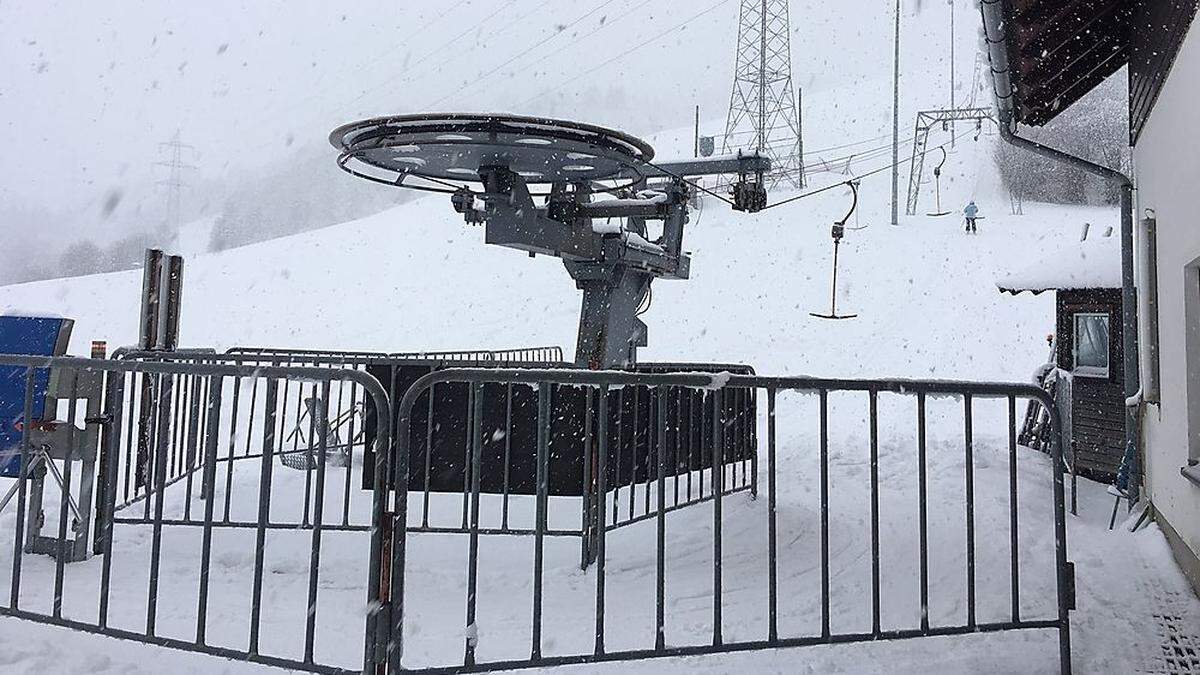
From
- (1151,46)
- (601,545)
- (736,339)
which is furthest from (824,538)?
(736,339)

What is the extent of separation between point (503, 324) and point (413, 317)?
153 inches

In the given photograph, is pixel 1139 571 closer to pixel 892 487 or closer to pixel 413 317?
pixel 892 487

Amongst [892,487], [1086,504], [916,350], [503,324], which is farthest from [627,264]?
[503,324]

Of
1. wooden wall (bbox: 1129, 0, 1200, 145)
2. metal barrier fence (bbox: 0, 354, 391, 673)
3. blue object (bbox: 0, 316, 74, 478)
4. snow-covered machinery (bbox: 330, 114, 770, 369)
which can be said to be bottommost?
metal barrier fence (bbox: 0, 354, 391, 673)

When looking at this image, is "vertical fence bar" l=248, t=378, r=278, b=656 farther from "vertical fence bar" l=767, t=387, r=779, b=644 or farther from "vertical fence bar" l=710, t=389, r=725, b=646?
"vertical fence bar" l=767, t=387, r=779, b=644

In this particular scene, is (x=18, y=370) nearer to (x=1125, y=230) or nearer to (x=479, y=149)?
(x=479, y=149)

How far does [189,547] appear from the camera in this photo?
514 centimetres

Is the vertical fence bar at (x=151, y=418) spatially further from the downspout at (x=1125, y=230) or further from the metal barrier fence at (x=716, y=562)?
the downspout at (x=1125, y=230)

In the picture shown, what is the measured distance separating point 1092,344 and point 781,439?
3.90 metres

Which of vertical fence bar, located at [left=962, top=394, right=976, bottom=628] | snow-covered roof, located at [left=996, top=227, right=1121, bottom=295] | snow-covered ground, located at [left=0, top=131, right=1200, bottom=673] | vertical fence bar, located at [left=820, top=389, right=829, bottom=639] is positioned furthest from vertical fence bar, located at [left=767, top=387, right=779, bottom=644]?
snow-covered roof, located at [left=996, top=227, right=1121, bottom=295]

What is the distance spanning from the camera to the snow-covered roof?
832cm

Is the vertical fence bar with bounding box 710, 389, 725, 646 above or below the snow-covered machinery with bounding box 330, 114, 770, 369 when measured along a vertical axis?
below

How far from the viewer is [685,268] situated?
730 centimetres

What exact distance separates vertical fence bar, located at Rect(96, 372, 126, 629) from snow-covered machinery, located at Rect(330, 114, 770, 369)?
1.91m
